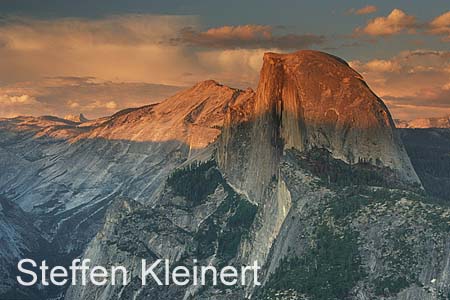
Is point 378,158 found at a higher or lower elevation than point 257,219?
higher

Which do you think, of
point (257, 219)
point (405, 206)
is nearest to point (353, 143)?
point (257, 219)

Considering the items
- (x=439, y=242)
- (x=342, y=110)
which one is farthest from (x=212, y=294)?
(x=439, y=242)

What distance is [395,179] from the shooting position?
627 ft

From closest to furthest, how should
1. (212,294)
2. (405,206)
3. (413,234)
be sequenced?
(413,234) → (405,206) → (212,294)

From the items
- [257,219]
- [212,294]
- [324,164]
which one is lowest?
[212,294]

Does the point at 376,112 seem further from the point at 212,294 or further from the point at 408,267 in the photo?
the point at 408,267

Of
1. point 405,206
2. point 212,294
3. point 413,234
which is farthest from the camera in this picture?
point 212,294

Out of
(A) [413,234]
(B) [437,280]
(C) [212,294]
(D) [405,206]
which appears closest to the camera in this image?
(B) [437,280]

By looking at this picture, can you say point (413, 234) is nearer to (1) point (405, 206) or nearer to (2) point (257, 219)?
(1) point (405, 206)

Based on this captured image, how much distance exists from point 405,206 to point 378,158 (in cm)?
3857

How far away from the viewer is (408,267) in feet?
461

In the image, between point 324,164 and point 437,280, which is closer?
point 437,280

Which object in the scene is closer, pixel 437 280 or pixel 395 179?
pixel 437 280

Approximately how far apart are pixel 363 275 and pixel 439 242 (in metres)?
12.6
